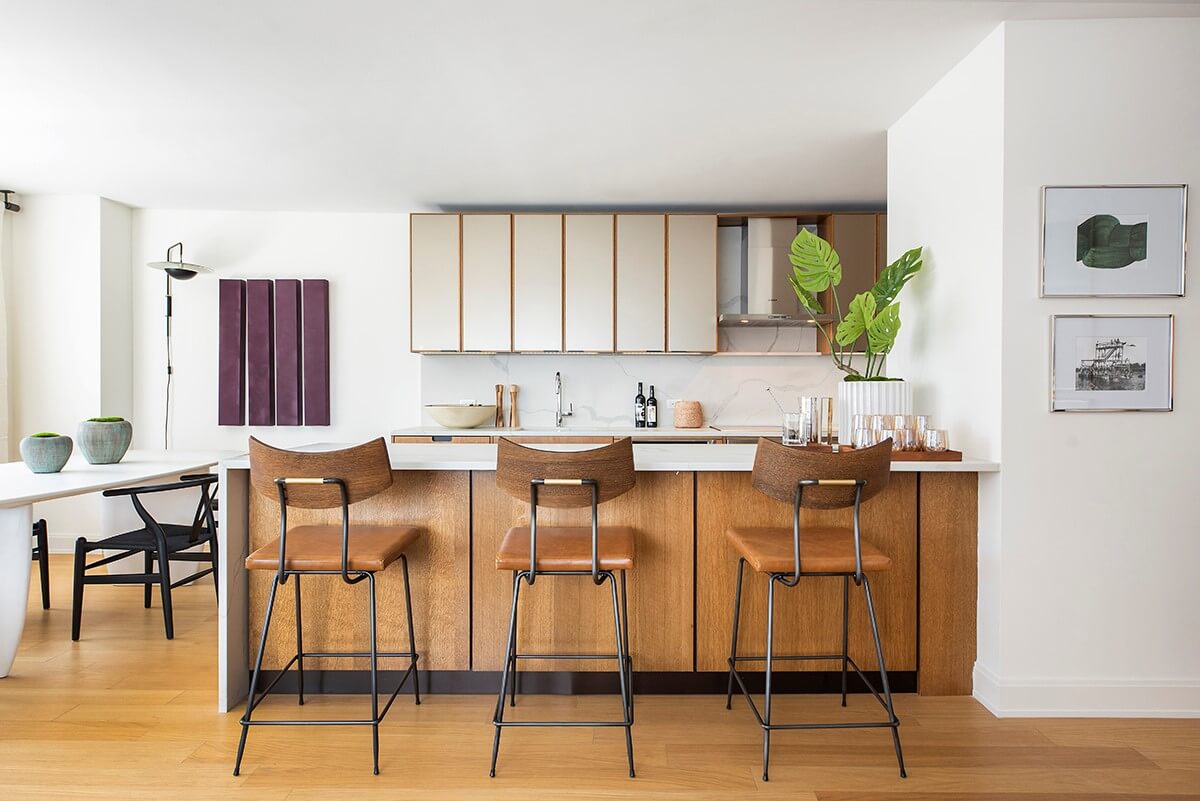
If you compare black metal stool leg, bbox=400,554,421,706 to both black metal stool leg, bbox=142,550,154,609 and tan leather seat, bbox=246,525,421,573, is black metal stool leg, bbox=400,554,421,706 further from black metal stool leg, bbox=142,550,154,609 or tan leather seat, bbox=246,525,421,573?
black metal stool leg, bbox=142,550,154,609

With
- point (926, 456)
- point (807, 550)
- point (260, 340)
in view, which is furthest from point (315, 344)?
point (926, 456)

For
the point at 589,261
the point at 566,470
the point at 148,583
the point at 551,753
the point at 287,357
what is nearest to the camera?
the point at 566,470

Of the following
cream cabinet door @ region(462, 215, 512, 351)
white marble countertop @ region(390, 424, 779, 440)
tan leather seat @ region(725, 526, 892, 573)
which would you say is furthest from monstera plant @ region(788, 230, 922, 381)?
cream cabinet door @ region(462, 215, 512, 351)

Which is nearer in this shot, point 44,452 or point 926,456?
point 926,456

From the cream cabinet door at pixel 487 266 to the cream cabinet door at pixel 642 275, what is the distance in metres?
0.77

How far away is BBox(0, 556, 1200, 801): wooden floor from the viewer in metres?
2.04

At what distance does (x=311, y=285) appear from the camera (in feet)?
17.0

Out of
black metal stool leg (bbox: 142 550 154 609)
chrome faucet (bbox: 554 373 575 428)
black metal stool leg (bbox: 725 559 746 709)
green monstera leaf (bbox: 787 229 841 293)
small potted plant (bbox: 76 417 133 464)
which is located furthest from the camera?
chrome faucet (bbox: 554 373 575 428)

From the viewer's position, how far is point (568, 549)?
7.36 ft

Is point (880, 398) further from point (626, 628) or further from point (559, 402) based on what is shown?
point (559, 402)

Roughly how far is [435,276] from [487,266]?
0.37 meters

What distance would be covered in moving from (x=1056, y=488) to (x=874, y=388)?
0.75 m

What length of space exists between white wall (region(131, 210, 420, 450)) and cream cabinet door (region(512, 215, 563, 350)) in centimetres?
100

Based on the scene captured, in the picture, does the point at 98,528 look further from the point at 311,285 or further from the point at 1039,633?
the point at 1039,633
